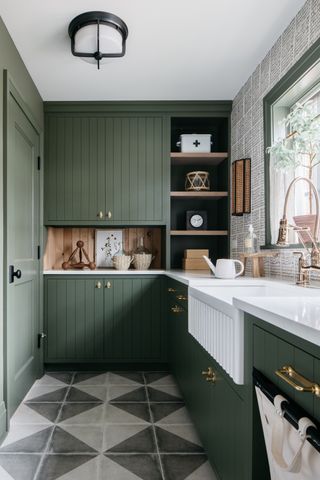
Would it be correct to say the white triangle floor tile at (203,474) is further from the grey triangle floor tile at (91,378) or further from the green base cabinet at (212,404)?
the grey triangle floor tile at (91,378)

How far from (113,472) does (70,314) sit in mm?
1636

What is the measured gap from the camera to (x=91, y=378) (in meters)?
3.14

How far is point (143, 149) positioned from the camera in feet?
11.2

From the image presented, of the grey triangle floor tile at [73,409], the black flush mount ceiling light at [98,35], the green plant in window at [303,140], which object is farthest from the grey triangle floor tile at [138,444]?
the black flush mount ceiling light at [98,35]

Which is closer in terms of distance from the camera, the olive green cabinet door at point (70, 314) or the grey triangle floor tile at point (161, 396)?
the grey triangle floor tile at point (161, 396)

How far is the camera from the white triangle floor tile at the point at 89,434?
207 centimetres

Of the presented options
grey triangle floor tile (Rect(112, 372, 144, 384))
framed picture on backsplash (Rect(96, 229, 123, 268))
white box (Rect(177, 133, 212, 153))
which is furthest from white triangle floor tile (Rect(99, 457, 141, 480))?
white box (Rect(177, 133, 212, 153))

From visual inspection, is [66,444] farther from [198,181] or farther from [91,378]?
[198,181]

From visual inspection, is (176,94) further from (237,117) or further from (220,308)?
(220,308)

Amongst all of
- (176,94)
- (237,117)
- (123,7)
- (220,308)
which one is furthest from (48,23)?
(220,308)

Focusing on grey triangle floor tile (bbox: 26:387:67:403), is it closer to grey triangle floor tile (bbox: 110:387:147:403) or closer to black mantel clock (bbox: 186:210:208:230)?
grey triangle floor tile (bbox: 110:387:147:403)

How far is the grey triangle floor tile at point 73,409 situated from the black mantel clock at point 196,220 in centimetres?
176

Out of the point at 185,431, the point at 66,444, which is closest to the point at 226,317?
the point at 185,431

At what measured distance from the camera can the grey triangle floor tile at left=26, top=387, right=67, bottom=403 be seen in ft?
8.76
